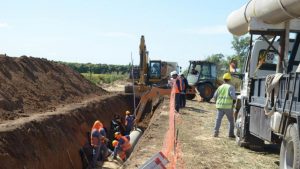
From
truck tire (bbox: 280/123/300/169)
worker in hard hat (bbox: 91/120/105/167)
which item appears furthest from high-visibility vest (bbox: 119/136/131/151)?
truck tire (bbox: 280/123/300/169)

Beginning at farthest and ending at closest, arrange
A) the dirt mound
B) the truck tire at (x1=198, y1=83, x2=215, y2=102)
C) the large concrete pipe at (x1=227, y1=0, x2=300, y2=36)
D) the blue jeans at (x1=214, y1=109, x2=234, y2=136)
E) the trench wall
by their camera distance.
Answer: the truck tire at (x1=198, y1=83, x2=215, y2=102) < the dirt mound < the blue jeans at (x1=214, y1=109, x2=234, y2=136) < the trench wall < the large concrete pipe at (x1=227, y1=0, x2=300, y2=36)

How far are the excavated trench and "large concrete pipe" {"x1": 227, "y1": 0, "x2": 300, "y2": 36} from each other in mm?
6261

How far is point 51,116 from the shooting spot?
15.4 meters

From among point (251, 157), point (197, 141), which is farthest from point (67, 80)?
point (251, 157)

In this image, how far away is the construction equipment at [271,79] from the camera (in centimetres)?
653

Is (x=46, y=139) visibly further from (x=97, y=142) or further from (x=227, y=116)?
(x=227, y=116)

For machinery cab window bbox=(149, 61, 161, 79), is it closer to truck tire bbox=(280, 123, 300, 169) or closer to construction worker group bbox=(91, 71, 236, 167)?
construction worker group bbox=(91, 71, 236, 167)

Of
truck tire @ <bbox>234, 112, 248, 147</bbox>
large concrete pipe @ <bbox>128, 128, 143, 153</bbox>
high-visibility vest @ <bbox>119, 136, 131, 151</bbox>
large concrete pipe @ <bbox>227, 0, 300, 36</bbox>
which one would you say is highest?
large concrete pipe @ <bbox>227, 0, 300, 36</bbox>

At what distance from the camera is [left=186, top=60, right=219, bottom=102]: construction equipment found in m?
24.7

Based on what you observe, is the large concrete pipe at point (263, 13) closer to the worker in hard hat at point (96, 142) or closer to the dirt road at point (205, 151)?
the dirt road at point (205, 151)

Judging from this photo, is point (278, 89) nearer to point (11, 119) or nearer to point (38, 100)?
point (11, 119)

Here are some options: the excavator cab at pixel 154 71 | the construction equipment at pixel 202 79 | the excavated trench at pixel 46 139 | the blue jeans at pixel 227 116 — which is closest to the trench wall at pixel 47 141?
the excavated trench at pixel 46 139

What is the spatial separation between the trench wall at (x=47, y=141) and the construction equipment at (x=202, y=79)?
23.9 ft

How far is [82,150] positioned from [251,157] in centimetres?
685
